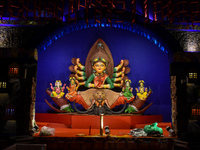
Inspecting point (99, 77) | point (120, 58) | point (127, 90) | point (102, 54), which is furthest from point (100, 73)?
point (127, 90)

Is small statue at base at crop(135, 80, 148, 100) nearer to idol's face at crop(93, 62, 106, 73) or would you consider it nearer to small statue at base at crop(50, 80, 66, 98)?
idol's face at crop(93, 62, 106, 73)

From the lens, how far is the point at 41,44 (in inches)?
210

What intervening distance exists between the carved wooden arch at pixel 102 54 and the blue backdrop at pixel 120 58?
0.23m

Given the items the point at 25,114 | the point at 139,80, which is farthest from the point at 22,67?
the point at 139,80

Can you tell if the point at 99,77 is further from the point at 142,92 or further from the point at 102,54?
the point at 142,92

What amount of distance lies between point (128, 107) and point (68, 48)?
275cm

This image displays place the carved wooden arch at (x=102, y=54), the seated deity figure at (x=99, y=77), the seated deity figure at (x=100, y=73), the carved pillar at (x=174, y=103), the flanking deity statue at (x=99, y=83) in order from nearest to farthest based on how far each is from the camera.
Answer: the carved pillar at (x=174, y=103) → the flanking deity statue at (x=99, y=83) → the seated deity figure at (x=100, y=73) → the seated deity figure at (x=99, y=77) → the carved wooden arch at (x=102, y=54)

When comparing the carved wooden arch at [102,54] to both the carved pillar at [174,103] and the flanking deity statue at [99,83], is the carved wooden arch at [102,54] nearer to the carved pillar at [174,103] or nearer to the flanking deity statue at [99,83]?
the flanking deity statue at [99,83]

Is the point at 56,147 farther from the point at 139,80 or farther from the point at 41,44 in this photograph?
the point at 139,80

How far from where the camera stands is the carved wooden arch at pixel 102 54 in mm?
7375

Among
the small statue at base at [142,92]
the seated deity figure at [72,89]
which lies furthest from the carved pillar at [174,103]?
the seated deity figure at [72,89]

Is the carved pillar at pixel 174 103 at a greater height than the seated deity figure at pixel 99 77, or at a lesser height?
lesser

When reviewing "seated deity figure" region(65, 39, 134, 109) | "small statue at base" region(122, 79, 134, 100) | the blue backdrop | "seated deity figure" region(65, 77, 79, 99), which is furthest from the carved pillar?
"seated deity figure" region(65, 77, 79, 99)

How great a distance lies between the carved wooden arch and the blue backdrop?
0.75 ft
